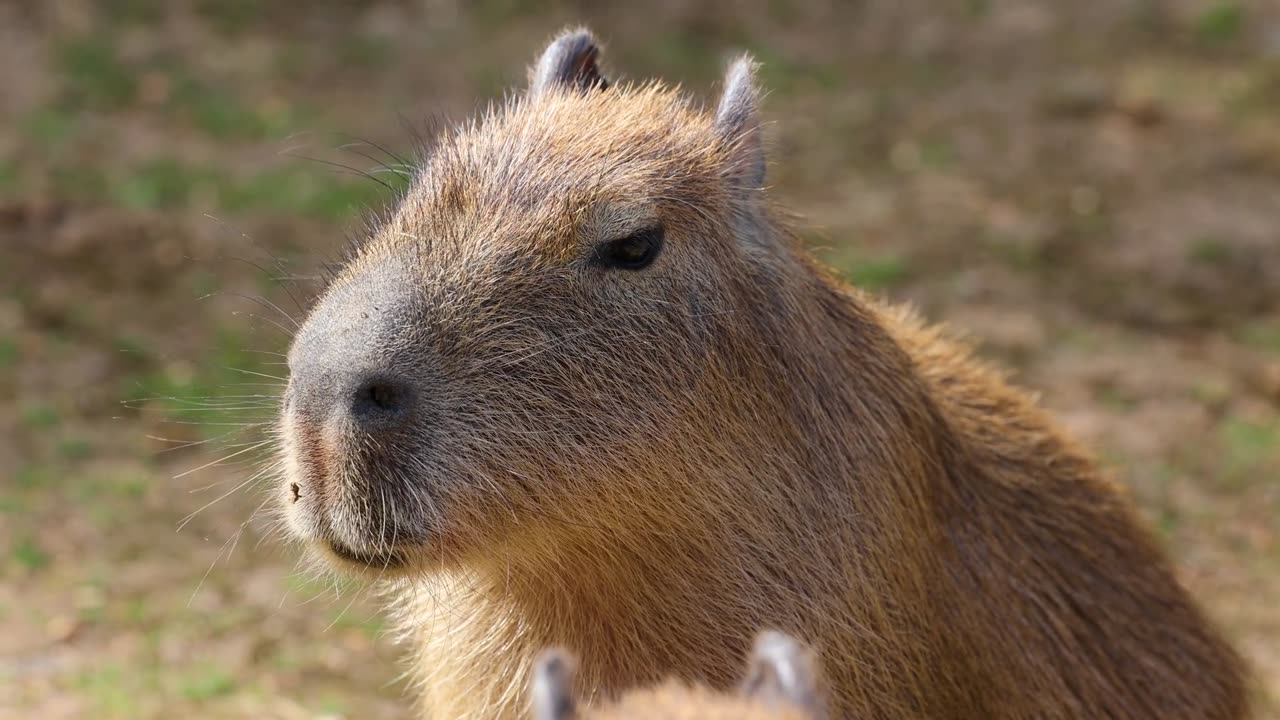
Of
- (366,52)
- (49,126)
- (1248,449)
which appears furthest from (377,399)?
(366,52)

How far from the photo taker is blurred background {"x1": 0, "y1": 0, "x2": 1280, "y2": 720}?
16.6 ft

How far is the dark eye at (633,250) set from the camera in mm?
3053

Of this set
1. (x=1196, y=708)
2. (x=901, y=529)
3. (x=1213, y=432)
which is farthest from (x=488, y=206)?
(x=1213, y=432)

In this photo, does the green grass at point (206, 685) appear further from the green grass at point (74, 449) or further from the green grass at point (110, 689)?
the green grass at point (74, 449)

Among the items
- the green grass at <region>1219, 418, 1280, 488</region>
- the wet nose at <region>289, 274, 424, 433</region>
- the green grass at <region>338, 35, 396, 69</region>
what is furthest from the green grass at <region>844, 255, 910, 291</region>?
the wet nose at <region>289, 274, 424, 433</region>

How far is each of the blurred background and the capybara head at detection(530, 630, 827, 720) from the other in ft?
5.12

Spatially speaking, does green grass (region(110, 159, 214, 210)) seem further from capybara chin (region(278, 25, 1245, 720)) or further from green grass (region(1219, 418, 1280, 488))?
green grass (region(1219, 418, 1280, 488))

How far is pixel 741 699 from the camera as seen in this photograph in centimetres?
213

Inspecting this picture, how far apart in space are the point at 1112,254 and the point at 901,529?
16.8 ft

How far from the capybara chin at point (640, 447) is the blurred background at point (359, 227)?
504 millimetres

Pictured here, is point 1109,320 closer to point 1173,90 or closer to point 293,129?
point 1173,90

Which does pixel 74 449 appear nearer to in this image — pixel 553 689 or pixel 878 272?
pixel 878 272

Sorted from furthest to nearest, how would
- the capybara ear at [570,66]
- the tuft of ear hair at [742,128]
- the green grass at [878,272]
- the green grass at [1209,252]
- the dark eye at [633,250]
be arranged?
the green grass at [1209,252], the green grass at [878,272], the capybara ear at [570,66], the tuft of ear hair at [742,128], the dark eye at [633,250]

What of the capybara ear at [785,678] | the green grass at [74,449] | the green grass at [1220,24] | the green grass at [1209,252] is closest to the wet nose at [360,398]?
the capybara ear at [785,678]
